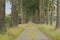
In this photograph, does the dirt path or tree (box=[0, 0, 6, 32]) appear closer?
the dirt path

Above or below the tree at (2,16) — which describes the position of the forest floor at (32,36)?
below

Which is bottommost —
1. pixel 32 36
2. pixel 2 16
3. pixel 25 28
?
pixel 25 28

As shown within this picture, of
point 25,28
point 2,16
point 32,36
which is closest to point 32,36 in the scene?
point 32,36

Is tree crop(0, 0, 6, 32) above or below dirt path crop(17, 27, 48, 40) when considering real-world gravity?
above

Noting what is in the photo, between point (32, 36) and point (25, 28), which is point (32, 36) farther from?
point (25, 28)

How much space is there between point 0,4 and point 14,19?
9471mm

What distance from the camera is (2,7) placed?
15.8 meters

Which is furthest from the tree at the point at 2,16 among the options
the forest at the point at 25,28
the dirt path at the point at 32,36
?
the dirt path at the point at 32,36

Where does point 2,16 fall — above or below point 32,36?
above

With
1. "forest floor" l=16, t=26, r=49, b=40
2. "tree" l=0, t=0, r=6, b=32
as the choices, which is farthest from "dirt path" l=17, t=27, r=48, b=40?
"tree" l=0, t=0, r=6, b=32

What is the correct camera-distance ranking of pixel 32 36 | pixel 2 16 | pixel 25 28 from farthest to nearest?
pixel 25 28 → pixel 2 16 → pixel 32 36

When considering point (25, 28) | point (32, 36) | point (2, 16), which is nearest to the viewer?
point (32, 36)

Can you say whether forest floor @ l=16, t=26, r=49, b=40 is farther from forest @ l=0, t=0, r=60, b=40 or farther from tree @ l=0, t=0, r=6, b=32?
tree @ l=0, t=0, r=6, b=32

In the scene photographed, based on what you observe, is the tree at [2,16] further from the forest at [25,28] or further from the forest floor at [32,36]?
the forest floor at [32,36]
